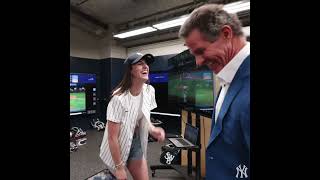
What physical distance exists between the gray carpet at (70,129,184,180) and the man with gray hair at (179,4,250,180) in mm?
2539

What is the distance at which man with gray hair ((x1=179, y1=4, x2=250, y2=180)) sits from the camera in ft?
2.22

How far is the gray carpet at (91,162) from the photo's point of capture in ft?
10.5

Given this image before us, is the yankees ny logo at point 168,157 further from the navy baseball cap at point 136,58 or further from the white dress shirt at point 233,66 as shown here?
the white dress shirt at point 233,66

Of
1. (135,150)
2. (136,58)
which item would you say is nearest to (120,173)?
(135,150)

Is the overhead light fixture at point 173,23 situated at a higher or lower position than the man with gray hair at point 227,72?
higher

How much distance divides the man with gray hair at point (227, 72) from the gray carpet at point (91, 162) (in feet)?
8.33

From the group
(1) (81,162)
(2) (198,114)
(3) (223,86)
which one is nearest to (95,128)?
(1) (81,162)

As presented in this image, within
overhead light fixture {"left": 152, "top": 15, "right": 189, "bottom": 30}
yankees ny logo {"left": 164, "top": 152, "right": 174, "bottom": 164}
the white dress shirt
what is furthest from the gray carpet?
the white dress shirt

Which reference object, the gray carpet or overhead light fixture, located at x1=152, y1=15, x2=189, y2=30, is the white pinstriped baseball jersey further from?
overhead light fixture, located at x1=152, y1=15, x2=189, y2=30

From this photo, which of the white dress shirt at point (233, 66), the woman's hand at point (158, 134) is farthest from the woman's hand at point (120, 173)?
the white dress shirt at point (233, 66)

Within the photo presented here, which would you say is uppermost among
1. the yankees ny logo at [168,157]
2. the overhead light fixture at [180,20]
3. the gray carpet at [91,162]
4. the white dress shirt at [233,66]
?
the overhead light fixture at [180,20]
